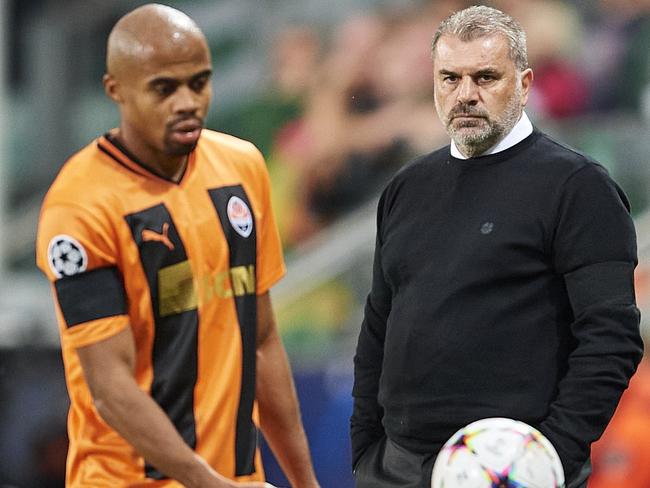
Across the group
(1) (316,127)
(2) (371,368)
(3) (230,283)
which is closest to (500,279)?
(2) (371,368)

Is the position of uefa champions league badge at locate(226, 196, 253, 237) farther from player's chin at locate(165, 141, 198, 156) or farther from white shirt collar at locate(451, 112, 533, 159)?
white shirt collar at locate(451, 112, 533, 159)

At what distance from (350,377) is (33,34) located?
3.88 m

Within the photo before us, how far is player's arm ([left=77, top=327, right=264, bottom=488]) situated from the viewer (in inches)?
124

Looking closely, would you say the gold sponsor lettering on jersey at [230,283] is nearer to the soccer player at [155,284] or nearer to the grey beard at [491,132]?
the soccer player at [155,284]

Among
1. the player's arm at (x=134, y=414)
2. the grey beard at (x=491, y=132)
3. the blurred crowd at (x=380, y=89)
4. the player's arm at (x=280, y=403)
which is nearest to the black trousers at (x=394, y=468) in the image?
the player's arm at (x=134, y=414)

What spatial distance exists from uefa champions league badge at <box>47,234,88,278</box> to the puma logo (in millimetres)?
159

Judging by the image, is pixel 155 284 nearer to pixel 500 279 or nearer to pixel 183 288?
pixel 183 288

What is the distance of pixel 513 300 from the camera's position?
265 cm

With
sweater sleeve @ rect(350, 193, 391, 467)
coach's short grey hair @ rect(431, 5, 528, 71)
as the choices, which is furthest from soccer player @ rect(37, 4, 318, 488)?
coach's short grey hair @ rect(431, 5, 528, 71)

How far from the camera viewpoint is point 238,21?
765cm

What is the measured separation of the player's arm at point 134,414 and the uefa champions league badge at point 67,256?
187 mm

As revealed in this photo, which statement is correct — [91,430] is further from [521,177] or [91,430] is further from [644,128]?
[644,128]

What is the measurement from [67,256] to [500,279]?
1093 millimetres

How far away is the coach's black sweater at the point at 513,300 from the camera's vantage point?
2.56 meters
